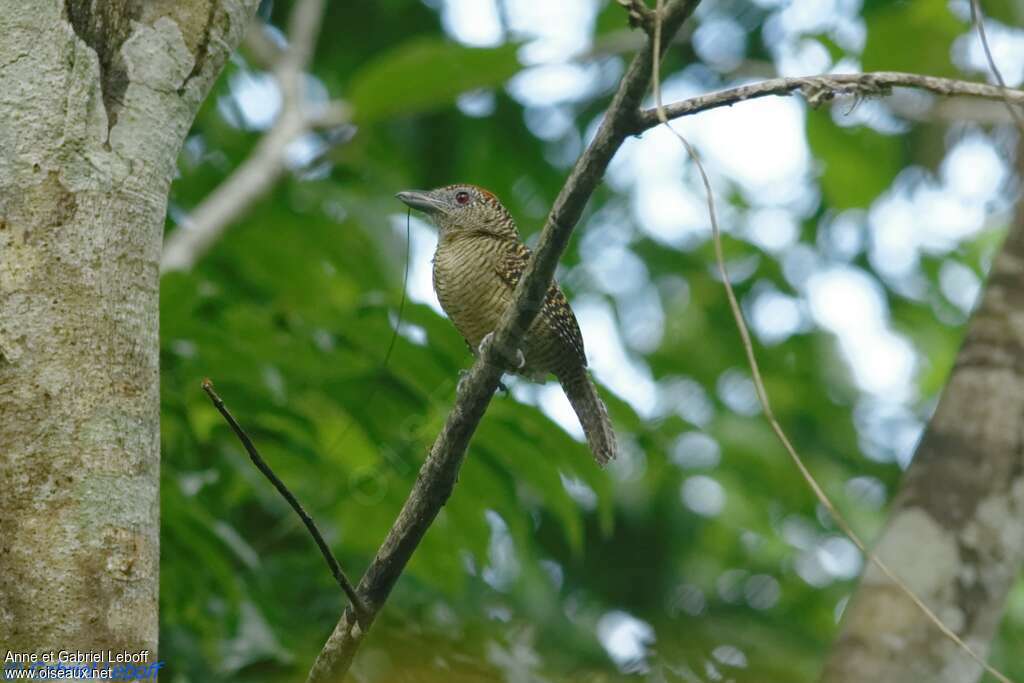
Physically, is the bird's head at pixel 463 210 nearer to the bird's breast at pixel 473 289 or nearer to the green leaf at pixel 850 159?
the bird's breast at pixel 473 289

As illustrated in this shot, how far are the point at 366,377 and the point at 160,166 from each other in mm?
1869

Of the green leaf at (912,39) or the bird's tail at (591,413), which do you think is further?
the green leaf at (912,39)

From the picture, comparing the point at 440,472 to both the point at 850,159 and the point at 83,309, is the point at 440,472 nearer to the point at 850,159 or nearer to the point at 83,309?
the point at 83,309

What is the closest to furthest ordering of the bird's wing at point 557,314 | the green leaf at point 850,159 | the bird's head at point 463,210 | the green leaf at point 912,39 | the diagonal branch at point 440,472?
the diagonal branch at point 440,472, the bird's wing at point 557,314, the bird's head at point 463,210, the green leaf at point 912,39, the green leaf at point 850,159

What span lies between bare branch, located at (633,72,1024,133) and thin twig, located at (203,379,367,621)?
0.86 metres

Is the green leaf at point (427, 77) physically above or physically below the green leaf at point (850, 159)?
below

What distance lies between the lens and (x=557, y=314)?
4582 millimetres

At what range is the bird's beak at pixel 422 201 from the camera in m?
4.80

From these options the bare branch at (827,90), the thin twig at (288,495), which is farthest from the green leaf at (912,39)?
the thin twig at (288,495)

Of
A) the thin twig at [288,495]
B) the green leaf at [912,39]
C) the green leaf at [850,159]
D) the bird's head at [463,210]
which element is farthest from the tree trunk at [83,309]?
the green leaf at [850,159]

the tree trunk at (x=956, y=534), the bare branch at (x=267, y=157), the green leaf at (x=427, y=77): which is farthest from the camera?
the green leaf at (x=427, y=77)

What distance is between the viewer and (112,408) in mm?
2229

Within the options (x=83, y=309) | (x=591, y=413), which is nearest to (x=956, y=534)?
(x=591, y=413)

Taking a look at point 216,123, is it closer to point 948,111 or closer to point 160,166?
point 948,111
